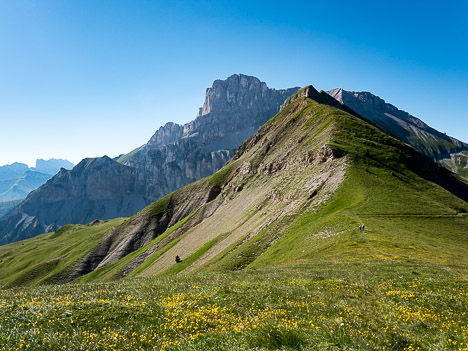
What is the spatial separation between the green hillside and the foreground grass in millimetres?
78

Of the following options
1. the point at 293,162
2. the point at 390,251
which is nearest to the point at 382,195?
the point at 390,251

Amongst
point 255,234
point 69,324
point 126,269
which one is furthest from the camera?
point 126,269

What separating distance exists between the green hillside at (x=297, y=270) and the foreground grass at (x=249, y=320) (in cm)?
8

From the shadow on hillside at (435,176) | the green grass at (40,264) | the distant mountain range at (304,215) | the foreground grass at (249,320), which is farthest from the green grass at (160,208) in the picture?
the foreground grass at (249,320)

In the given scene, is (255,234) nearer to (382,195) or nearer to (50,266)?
(382,195)

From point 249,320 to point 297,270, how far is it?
775 inches

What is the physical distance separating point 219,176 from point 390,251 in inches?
4714

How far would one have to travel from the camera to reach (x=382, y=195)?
58.3 metres

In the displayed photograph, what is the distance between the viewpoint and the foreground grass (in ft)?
35.7

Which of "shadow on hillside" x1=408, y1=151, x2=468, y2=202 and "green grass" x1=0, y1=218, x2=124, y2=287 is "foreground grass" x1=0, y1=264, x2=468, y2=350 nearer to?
"shadow on hillside" x1=408, y1=151, x2=468, y2=202

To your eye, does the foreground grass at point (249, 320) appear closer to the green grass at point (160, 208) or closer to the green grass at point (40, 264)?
the green grass at point (40, 264)

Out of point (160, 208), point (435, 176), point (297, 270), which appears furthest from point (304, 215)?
point (160, 208)

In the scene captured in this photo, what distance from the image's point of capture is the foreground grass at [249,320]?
1088cm

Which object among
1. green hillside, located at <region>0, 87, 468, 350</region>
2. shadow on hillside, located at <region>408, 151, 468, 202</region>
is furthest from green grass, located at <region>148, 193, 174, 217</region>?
shadow on hillside, located at <region>408, 151, 468, 202</region>
